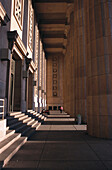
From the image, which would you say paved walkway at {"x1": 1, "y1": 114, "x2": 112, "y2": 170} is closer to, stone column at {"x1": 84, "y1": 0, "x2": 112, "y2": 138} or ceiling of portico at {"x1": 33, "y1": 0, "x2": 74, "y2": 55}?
stone column at {"x1": 84, "y1": 0, "x2": 112, "y2": 138}

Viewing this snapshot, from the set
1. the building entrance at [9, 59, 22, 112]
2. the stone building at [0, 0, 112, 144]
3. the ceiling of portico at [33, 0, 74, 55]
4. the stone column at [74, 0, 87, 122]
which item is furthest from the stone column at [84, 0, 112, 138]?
the ceiling of portico at [33, 0, 74, 55]

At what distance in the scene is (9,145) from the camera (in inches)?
241

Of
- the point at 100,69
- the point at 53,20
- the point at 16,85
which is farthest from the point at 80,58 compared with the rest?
the point at 53,20

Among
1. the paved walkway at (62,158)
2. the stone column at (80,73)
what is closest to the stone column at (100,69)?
the paved walkway at (62,158)

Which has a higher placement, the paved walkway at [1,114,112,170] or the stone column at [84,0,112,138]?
the stone column at [84,0,112,138]

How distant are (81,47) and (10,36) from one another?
10.1 meters

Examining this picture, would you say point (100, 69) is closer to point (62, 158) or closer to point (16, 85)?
point (62, 158)

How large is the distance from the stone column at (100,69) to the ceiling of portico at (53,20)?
60.1 feet

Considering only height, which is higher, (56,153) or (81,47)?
(81,47)

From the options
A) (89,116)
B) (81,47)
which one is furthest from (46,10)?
(89,116)

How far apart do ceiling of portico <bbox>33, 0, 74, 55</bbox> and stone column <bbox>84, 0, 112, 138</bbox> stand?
18.3 m

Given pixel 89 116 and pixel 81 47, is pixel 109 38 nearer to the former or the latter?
pixel 89 116

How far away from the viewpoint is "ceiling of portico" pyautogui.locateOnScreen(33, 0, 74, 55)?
25.7m

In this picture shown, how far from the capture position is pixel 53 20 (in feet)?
102
